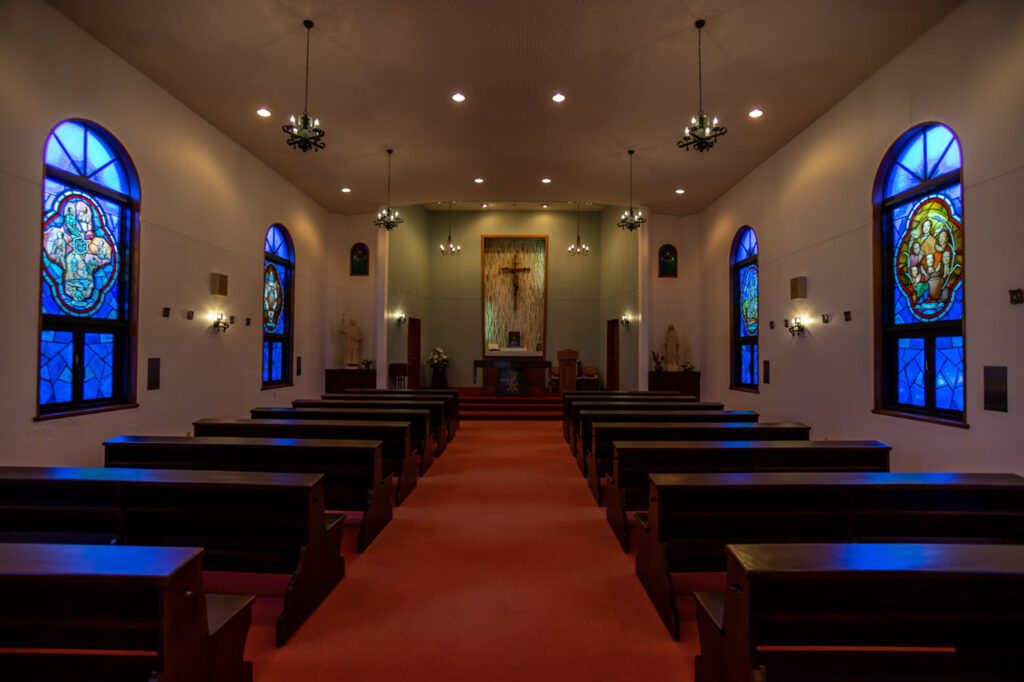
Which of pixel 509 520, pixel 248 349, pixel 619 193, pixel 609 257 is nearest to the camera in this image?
pixel 509 520

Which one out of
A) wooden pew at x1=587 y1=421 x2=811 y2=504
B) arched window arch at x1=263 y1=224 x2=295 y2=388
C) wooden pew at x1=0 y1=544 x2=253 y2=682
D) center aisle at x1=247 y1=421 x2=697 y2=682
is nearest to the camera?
wooden pew at x1=0 y1=544 x2=253 y2=682

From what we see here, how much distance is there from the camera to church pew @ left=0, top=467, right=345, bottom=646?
8.45 ft

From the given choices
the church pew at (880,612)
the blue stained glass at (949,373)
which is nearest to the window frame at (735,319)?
the blue stained glass at (949,373)

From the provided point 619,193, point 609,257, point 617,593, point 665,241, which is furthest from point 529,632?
point 609,257

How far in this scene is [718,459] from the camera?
3.71 meters

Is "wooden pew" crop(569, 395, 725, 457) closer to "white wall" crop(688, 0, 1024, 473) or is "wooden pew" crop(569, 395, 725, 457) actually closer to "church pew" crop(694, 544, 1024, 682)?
"white wall" crop(688, 0, 1024, 473)

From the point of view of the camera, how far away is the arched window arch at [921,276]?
468 cm

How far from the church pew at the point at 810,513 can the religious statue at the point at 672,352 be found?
8.26 meters

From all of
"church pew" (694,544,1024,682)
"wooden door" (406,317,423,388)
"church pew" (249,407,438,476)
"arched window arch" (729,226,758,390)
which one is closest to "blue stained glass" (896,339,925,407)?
"arched window arch" (729,226,758,390)

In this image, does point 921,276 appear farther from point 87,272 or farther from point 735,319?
point 87,272

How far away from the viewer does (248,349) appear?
8.13m

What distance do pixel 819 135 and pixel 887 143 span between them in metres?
1.37

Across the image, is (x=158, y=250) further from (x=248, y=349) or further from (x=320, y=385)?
(x=320, y=385)

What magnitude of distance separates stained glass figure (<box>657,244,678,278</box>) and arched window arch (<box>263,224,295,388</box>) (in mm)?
7549
